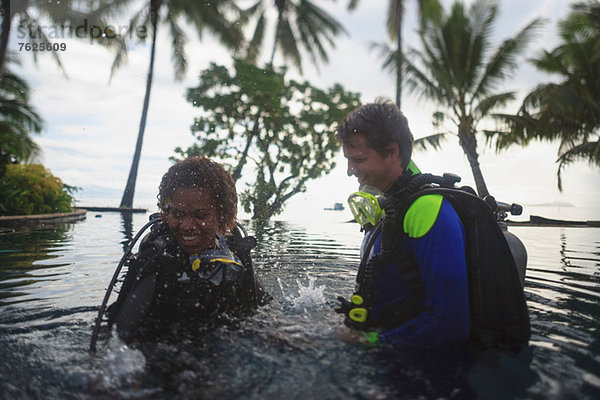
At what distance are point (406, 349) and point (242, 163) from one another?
15.9 metres

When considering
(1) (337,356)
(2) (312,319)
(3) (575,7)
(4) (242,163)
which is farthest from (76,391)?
(3) (575,7)

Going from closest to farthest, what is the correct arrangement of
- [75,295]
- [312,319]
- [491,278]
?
[491,278] < [312,319] < [75,295]

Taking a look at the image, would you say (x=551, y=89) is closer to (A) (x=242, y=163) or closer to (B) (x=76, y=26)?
(A) (x=242, y=163)

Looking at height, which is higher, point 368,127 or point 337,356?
point 368,127

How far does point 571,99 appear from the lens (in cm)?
1446

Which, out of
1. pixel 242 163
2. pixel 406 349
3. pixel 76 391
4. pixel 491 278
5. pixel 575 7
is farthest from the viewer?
pixel 242 163

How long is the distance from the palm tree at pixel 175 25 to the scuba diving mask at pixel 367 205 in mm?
19504

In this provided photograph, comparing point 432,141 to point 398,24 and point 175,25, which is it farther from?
point 175,25

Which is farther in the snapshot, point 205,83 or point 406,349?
point 205,83

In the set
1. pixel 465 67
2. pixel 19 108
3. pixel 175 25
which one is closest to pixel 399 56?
pixel 465 67

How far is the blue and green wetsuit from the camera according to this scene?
178cm

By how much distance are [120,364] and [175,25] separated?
2176 centimetres

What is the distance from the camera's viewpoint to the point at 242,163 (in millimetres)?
17453

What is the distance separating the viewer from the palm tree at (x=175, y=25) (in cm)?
1959
